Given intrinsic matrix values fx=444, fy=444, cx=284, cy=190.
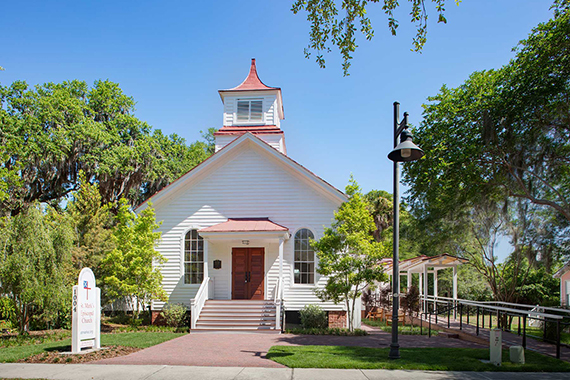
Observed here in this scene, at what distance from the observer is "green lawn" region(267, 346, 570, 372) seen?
361 inches

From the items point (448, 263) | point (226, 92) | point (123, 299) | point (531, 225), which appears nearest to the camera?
point (531, 225)

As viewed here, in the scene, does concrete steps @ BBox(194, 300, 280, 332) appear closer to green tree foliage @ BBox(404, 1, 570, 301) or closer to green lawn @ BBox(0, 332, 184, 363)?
green lawn @ BBox(0, 332, 184, 363)

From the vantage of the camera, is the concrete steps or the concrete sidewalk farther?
the concrete steps

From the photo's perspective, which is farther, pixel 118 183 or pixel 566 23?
pixel 118 183

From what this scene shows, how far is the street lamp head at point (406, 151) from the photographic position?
9.42 meters

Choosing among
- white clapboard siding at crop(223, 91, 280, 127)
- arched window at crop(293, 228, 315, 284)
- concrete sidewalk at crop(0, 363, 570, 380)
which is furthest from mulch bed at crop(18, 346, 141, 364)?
white clapboard siding at crop(223, 91, 280, 127)

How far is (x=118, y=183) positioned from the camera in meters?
30.6

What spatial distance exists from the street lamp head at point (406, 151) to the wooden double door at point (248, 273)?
10.1m

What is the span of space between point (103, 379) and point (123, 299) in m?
11.2

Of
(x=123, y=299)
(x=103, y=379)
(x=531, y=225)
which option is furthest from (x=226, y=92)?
(x=103, y=379)

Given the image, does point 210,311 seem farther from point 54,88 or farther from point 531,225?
point 54,88

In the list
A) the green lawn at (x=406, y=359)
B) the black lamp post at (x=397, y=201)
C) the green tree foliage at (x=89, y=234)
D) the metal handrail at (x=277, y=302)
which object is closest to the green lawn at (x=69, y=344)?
the metal handrail at (x=277, y=302)

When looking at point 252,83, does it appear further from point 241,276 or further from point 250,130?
point 241,276

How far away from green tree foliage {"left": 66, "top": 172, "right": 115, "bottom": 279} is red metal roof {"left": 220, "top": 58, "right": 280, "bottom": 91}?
8.97 metres
